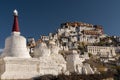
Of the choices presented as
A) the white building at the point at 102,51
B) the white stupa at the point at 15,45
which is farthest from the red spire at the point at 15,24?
the white building at the point at 102,51

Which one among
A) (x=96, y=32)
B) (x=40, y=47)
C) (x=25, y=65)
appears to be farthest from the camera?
(x=96, y=32)

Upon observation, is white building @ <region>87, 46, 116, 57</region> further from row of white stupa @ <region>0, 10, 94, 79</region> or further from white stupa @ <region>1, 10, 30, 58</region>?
white stupa @ <region>1, 10, 30, 58</region>

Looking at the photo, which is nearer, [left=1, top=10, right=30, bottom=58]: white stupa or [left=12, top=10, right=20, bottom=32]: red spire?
[left=1, top=10, right=30, bottom=58]: white stupa

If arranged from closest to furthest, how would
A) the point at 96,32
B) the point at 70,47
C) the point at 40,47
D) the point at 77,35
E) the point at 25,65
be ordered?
the point at 25,65
the point at 40,47
the point at 70,47
the point at 77,35
the point at 96,32

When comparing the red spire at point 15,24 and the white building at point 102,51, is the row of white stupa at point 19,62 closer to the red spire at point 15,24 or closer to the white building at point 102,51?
the red spire at point 15,24

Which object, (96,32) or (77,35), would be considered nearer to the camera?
(77,35)

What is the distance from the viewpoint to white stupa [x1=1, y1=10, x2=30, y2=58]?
37.2 metres

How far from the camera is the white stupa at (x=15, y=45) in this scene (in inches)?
1466

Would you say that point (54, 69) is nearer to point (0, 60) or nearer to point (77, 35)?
point (0, 60)

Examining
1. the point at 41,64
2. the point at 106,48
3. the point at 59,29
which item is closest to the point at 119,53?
the point at 106,48

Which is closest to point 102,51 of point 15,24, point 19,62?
point 15,24

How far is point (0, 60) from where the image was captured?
121 feet

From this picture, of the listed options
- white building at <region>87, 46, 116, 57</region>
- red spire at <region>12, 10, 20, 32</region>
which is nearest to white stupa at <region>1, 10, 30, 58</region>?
red spire at <region>12, 10, 20, 32</region>

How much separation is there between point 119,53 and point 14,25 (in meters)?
76.1
